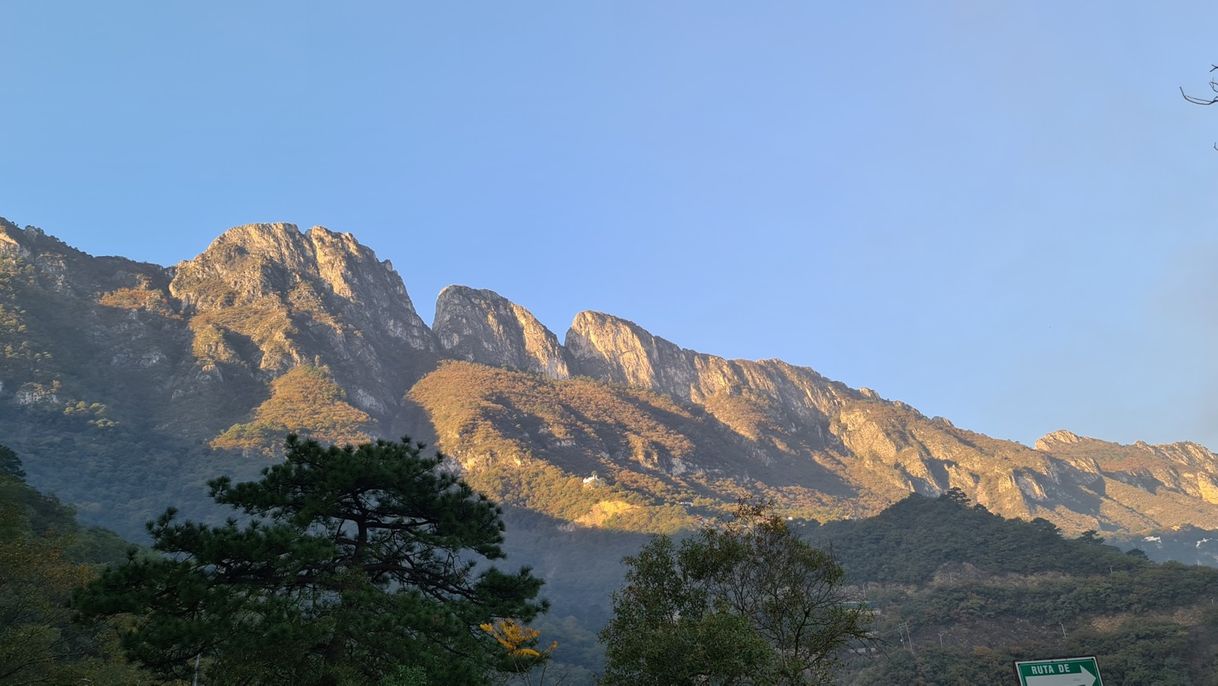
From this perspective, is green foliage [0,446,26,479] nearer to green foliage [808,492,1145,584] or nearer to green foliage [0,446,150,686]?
green foliage [0,446,150,686]

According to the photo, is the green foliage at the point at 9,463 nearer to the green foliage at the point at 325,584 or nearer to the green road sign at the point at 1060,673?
the green foliage at the point at 325,584

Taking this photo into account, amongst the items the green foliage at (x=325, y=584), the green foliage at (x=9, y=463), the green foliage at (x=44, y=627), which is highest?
the green foliage at (x=9, y=463)

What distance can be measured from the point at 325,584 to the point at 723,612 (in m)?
13.4

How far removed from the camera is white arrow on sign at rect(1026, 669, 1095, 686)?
9.64 meters

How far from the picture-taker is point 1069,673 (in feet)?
32.0

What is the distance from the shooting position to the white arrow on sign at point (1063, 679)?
964 cm

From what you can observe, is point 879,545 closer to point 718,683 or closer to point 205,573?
point 718,683

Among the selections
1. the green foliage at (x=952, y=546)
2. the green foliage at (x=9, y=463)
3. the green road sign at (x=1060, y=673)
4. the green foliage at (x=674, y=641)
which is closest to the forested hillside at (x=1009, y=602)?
the green foliage at (x=952, y=546)

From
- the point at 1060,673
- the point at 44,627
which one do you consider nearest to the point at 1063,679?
the point at 1060,673

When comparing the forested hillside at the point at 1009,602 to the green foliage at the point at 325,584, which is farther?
the forested hillside at the point at 1009,602

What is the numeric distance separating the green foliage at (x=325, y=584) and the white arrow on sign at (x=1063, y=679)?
14.4 m

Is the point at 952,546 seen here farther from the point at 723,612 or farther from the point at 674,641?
the point at 674,641

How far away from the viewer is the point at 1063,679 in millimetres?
9695


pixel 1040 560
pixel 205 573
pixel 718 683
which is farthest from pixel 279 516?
pixel 1040 560
